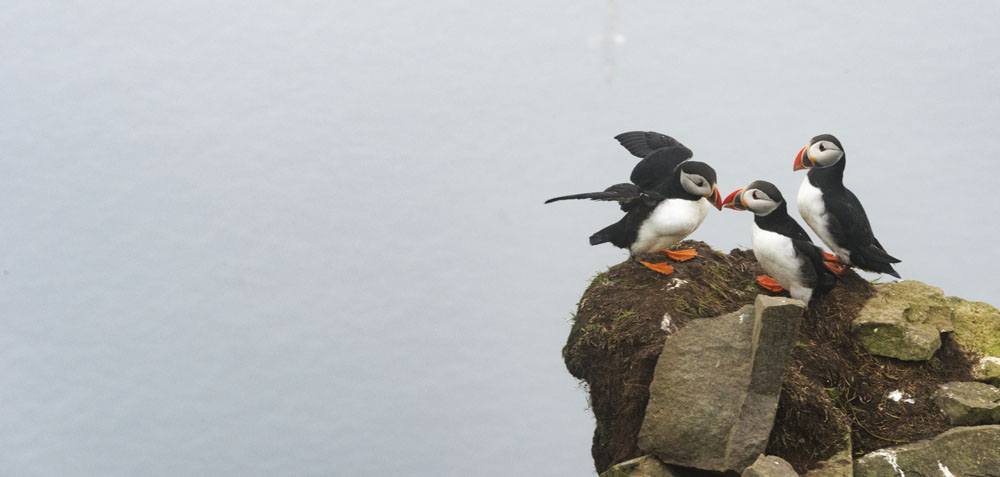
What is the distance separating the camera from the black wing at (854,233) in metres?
7.79

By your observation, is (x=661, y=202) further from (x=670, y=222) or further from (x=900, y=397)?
(x=900, y=397)

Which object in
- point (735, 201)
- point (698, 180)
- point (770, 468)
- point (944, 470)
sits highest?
point (698, 180)

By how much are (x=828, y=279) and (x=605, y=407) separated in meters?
1.60

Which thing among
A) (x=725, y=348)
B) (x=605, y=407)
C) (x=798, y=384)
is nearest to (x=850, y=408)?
(x=798, y=384)

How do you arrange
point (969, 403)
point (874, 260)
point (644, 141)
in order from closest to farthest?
point (969, 403)
point (874, 260)
point (644, 141)

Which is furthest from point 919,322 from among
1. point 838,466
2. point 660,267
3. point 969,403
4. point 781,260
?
point 660,267

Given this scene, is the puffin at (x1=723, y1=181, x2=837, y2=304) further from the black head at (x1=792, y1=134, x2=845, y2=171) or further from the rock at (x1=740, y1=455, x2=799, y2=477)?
the rock at (x1=740, y1=455, x2=799, y2=477)

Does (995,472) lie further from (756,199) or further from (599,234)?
(599,234)

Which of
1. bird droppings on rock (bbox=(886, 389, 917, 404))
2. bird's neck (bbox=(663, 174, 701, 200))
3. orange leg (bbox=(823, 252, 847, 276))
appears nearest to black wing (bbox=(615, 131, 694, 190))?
bird's neck (bbox=(663, 174, 701, 200))

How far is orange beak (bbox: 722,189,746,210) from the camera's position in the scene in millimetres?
7656

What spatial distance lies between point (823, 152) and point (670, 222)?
1.09 m

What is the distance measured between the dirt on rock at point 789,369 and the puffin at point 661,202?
24 centimetres

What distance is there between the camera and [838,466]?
6789mm

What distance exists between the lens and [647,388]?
24.5 feet
